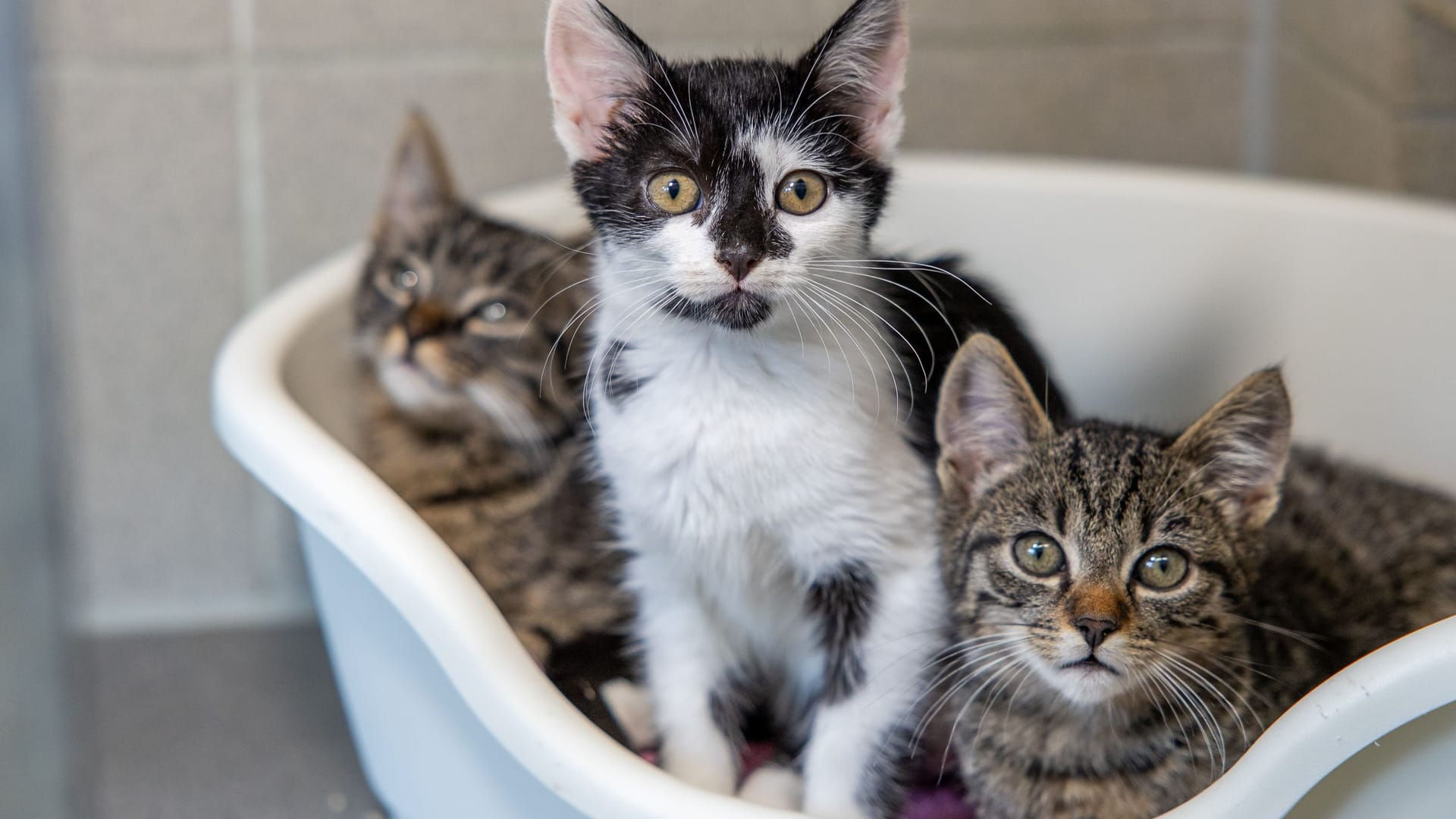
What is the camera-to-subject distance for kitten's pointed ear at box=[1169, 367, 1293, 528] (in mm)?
1214

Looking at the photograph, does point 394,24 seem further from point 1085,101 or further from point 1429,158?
point 1429,158

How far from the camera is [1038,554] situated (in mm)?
1243

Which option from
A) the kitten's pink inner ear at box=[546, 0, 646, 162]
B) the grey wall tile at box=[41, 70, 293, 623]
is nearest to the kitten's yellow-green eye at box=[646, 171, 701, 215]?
the kitten's pink inner ear at box=[546, 0, 646, 162]

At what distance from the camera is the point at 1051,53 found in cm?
246

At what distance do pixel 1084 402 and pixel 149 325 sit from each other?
1702 mm

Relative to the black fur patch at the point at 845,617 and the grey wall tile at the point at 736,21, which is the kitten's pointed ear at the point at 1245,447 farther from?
the grey wall tile at the point at 736,21

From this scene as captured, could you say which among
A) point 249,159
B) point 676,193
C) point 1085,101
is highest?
point 676,193

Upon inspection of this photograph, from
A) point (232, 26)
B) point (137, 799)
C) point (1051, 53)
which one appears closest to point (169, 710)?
point (137, 799)

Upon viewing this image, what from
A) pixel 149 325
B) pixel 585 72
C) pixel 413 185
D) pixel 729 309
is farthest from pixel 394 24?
pixel 729 309

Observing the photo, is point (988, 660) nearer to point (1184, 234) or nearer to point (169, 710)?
point (1184, 234)

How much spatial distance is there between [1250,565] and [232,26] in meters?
1.92

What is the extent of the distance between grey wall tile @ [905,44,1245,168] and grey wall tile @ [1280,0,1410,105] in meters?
0.21

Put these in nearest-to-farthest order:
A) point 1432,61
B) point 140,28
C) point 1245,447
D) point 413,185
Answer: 1. point 1245,447
2. point 413,185
3. point 1432,61
4. point 140,28

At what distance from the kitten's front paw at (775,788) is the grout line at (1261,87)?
5.81 ft
